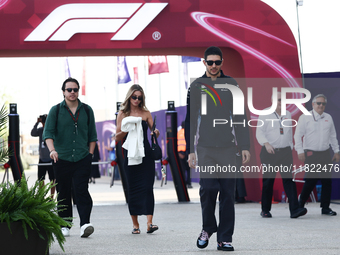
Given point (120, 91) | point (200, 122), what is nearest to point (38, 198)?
point (200, 122)

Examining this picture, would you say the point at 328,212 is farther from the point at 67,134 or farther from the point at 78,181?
the point at 67,134

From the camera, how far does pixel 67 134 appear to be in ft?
20.2

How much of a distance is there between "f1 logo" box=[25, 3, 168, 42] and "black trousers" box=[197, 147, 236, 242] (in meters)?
5.01

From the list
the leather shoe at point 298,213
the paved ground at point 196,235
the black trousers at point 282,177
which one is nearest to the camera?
the paved ground at point 196,235

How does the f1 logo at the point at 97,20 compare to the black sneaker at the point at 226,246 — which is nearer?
the black sneaker at the point at 226,246

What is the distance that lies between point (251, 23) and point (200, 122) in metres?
5.22

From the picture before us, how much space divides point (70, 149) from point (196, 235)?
5.78 feet

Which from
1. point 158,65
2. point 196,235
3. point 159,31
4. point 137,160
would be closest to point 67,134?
point 137,160

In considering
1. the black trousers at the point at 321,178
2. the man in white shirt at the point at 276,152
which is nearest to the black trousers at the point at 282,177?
the man in white shirt at the point at 276,152

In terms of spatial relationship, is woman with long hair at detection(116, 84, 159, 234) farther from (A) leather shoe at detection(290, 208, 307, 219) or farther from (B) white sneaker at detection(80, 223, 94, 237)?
(A) leather shoe at detection(290, 208, 307, 219)

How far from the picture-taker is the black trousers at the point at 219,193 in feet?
16.4

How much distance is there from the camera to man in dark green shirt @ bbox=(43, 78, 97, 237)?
20.1ft

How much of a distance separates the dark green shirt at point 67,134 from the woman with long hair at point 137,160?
563mm

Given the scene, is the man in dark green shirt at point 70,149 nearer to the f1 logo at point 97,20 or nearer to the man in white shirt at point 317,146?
the f1 logo at point 97,20
